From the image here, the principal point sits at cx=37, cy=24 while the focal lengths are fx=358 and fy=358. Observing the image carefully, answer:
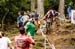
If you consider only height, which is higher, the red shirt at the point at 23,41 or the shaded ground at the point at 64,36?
the red shirt at the point at 23,41

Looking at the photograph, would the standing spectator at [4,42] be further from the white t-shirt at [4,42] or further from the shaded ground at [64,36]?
the shaded ground at [64,36]

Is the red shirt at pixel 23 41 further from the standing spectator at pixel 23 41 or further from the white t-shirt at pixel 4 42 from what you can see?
the white t-shirt at pixel 4 42

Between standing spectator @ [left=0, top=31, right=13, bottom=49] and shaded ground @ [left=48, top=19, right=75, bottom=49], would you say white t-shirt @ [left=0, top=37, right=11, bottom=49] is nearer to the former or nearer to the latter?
standing spectator @ [left=0, top=31, right=13, bottom=49]

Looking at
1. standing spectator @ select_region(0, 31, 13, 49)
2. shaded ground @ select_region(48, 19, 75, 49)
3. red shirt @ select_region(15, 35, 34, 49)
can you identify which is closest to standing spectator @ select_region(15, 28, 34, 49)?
red shirt @ select_region(15, 35, 34, 49)

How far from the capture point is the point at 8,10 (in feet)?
115

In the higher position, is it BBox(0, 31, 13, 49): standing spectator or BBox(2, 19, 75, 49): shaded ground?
BBox(0, 31, 13, 49): standing spectator

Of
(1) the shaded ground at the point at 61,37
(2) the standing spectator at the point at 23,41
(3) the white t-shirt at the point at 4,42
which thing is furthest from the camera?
(1) the shaded ground at the point at 61,37

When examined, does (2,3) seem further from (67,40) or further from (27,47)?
(27,47)

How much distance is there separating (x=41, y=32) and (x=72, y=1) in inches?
813

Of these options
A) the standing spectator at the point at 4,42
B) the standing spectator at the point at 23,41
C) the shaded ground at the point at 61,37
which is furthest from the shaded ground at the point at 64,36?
the standing spectator at the point at 4,42

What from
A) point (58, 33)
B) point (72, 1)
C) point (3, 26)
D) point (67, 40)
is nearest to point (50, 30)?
point (58, 33)

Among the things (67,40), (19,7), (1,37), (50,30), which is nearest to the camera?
(1,37)

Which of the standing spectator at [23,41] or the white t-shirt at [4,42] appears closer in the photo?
the standing spectator at [23,41]

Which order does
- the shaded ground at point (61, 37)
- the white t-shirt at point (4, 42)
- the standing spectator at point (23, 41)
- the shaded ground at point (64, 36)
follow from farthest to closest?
the shaded ground at point (64, 36)
the shaded ground at point (61, 37)
the white t-shirt at point (4, 42)
the standing spectator at point (23, 41)
